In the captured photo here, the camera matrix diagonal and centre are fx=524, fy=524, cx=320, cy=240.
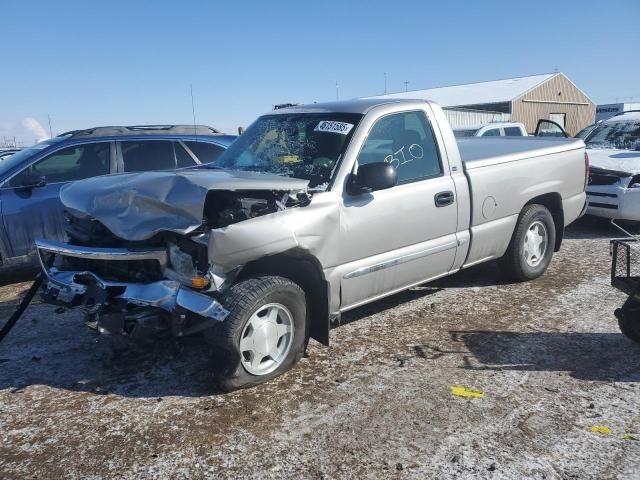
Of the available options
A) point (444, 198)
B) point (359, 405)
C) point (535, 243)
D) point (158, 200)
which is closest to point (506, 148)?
point (535, 243)

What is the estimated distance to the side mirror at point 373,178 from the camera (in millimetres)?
3855

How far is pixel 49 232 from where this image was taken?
6.16m

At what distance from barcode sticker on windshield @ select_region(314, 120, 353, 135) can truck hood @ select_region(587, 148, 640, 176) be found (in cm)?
557

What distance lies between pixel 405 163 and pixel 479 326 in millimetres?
1588

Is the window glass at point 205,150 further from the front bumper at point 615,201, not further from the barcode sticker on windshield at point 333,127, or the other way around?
the front bumper at point 615,201

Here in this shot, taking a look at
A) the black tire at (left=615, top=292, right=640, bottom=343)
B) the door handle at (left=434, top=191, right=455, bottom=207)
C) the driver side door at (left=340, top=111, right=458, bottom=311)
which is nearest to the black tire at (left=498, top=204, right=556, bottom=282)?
the driver side door at (left=340, top=111, right=458, bottom=311)

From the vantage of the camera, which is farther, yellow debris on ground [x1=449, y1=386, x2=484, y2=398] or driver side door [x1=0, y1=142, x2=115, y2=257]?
driver side door [x1=0, y1=142, x2=115, y2=257]

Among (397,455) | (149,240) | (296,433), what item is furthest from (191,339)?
(397,455)

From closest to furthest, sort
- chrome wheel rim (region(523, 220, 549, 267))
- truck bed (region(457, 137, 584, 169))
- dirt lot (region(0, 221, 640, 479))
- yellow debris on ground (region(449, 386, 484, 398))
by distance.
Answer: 1. dirt lot (region(0, 221, 640, 479))
2. yellow debris on ground (region(449, 386, 484, 398))
3. truck bed (region(457, 137, 584, 169))
4. chrome wheel rim (region(523, 220, 549, 267))

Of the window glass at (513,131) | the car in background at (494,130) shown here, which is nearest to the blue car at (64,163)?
the car in background at (494,130)

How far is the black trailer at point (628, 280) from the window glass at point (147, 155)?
5333mm

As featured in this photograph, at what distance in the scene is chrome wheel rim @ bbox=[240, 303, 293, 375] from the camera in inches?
139

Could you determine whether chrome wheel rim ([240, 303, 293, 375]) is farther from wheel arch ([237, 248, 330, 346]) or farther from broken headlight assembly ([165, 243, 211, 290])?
broken headlight assembly ([165, 243, 211, 290])

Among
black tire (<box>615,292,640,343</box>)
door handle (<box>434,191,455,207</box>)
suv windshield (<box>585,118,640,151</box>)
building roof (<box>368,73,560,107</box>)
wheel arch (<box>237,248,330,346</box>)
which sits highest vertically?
building roof (<box>368,73,560,107</box>)
